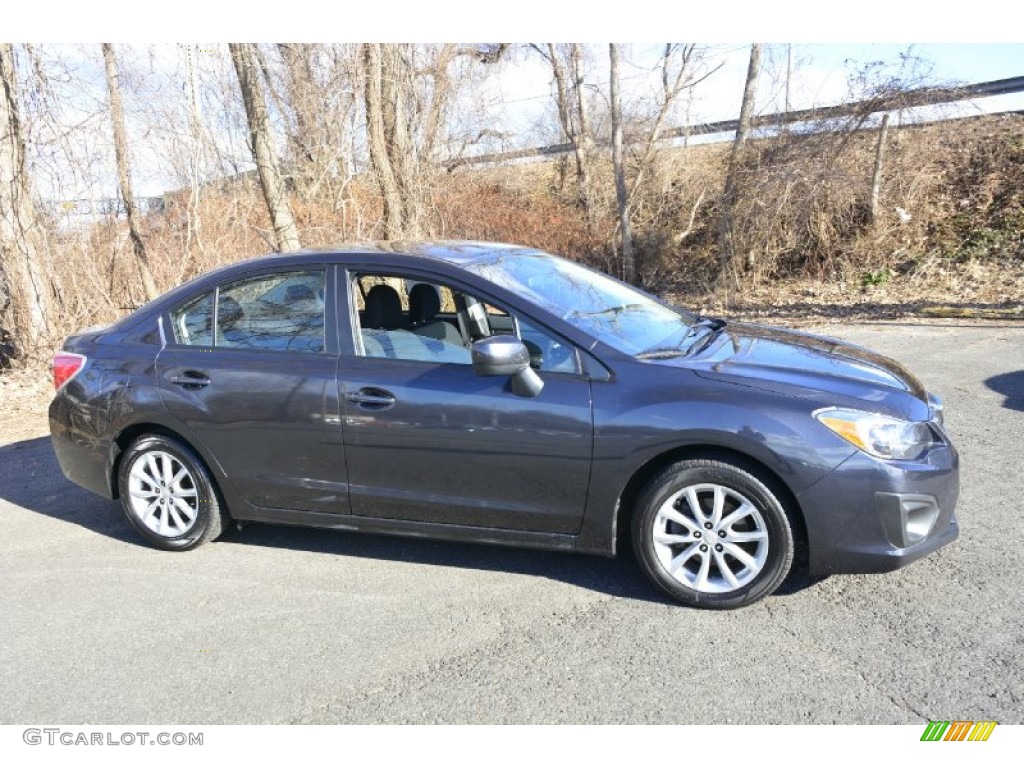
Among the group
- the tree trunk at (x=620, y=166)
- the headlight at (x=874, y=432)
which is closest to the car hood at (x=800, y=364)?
the headlight at (x=874, y=432)

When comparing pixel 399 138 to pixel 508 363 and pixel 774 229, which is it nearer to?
pixel 774 229

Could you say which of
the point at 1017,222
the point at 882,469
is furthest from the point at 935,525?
the point at 1017,222

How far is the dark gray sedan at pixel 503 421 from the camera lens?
361 centimetres

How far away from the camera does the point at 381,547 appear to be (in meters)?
4.66

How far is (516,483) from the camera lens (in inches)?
156

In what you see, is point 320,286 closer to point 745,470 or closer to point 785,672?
point 745,470

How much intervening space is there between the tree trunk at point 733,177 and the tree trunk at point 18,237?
34.6 ft

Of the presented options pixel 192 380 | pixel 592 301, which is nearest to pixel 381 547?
pixel 192 380

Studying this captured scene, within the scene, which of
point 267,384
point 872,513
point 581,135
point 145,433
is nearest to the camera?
point 872,513

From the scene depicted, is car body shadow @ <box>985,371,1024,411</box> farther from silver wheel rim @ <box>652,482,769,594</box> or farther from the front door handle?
the front door handle

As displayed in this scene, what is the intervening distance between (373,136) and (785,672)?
11502mm

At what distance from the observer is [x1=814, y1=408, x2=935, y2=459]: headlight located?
3549mm

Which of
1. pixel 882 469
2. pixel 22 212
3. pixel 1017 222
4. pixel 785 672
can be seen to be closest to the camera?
pixel 785 672
